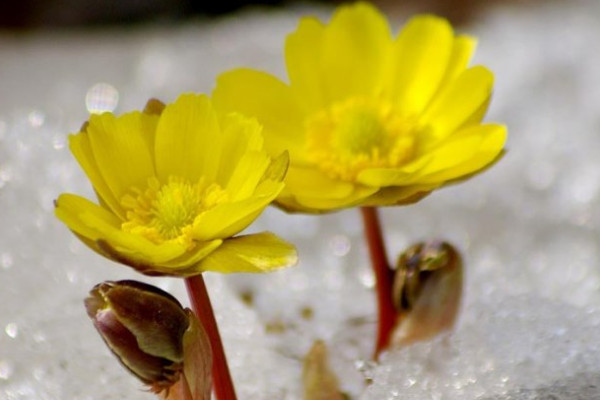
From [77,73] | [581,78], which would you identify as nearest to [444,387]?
[581,78]

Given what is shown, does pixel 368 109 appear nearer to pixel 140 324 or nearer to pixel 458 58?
pixel 458 58

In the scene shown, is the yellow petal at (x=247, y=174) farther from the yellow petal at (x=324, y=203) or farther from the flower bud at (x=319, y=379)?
the flower bud at (x=319, y=379)

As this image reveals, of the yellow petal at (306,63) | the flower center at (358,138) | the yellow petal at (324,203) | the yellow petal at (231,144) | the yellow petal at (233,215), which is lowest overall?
the yellow petal at (233,215)

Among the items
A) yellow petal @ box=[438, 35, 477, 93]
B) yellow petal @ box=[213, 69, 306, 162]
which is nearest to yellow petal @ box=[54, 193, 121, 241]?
yellow petal @ box=[213, 69, 306, 162]

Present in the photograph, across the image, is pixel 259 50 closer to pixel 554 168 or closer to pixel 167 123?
pixel 554 168

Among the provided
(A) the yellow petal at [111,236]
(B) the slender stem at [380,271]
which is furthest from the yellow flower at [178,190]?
(B) the slender stem at [380,271]

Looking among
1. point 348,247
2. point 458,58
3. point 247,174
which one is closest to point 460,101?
point 458,58
